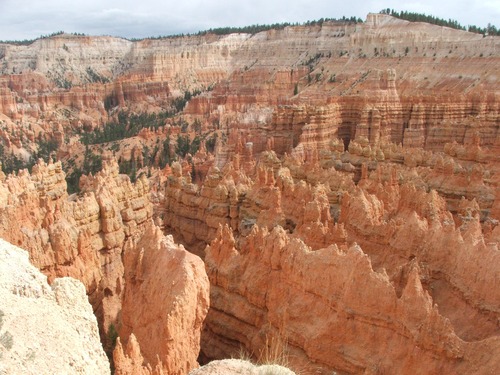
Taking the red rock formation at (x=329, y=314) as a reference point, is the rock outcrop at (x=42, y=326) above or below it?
above

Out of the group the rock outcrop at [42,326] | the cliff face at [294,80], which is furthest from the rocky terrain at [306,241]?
the rock outcrop at [42,326]

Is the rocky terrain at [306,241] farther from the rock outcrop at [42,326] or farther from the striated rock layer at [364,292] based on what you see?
the rock outcrop at [42,326]

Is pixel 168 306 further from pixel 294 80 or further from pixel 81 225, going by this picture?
pixel 294 80

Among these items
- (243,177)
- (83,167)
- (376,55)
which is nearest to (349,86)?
(376,55)

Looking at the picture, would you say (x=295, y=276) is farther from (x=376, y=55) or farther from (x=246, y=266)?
(x=376, y=55)

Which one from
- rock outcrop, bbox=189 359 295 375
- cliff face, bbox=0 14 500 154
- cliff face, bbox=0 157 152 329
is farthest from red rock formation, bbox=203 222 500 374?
cliff face, bbox=0 14 500 154

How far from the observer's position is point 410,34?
6375cm

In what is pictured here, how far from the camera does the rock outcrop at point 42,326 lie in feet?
14.3

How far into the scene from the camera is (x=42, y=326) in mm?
4758

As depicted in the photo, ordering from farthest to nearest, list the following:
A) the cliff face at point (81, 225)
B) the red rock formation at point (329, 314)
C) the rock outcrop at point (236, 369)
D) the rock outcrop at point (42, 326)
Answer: the cliff face at point (81, 225), the red rock formation at point (329, 314), the rock outcrop at point (236, 369), the rock outcrop at point (42, 326)

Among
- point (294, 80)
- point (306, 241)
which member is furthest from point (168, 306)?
point (294, 80)

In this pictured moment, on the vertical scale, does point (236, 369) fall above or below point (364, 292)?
above

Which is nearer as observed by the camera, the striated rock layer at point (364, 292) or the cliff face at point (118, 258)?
the striated rock layer at point (364, 292)

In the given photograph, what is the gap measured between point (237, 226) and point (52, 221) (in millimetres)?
6413
